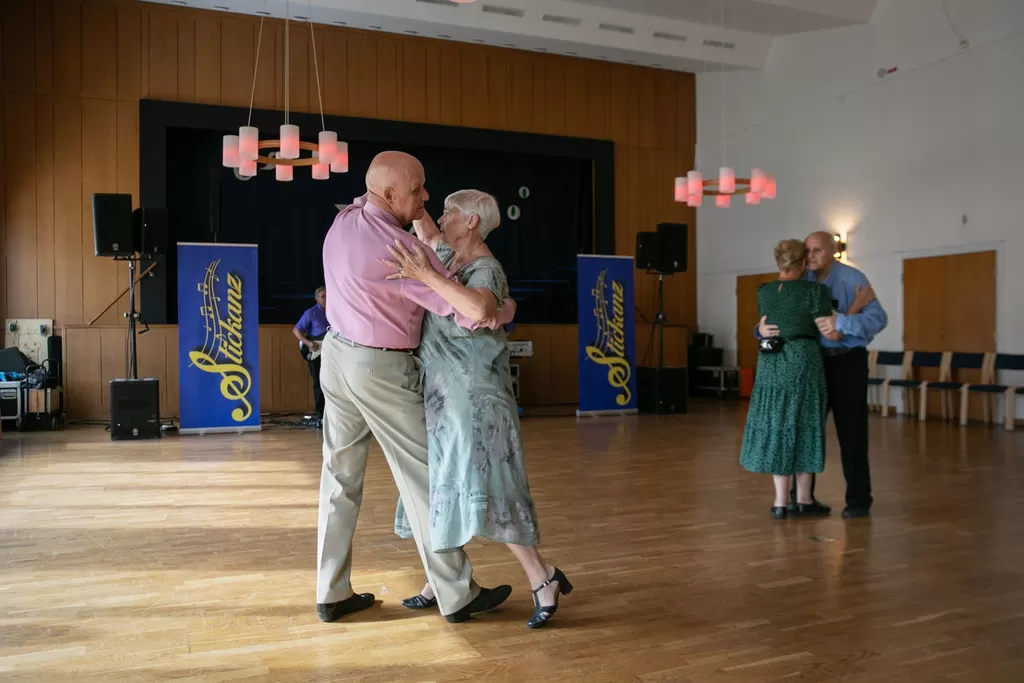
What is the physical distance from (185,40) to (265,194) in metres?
2.02

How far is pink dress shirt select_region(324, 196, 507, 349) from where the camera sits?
7.52 feet

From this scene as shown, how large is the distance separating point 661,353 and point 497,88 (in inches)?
174

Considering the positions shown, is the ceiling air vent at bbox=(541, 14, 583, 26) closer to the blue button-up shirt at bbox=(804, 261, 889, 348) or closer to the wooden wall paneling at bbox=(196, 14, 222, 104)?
the wooden wall paneling at bbox=(196, 14, 222, 104)

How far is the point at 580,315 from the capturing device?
9125 millimetres

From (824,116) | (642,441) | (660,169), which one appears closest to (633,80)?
(660,169)

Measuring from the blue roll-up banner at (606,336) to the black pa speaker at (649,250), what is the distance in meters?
0.62

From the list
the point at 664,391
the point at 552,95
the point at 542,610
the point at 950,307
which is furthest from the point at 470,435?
the point at 552,95

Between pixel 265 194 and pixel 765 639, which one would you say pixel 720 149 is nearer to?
pixel 265 194

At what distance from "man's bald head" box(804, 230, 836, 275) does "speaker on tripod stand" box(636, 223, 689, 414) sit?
5.39 metres

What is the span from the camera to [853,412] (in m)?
4.08

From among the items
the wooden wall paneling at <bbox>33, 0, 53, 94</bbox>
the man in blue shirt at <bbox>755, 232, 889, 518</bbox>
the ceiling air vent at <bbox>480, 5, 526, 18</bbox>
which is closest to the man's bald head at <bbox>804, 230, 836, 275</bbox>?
the man in blue shirt at <bbox>755, 232, 889, 518</bbox>

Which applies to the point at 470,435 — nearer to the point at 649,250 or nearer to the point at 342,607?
the point at 342,607

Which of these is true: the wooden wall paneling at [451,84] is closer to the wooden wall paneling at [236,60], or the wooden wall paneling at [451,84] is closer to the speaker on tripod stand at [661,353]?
the wooden wall paneling at [236,60]

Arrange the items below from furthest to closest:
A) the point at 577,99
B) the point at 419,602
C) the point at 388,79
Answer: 1. the point at 577,99
2. the point at 388,79
3. the point at 419,602
